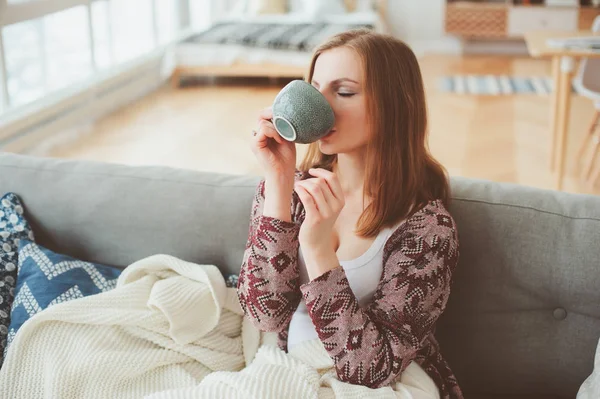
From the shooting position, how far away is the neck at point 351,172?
1369 mm

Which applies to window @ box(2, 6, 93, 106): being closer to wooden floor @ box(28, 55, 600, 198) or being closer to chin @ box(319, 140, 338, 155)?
wooden floor @ box(28, 55, 600, 198)

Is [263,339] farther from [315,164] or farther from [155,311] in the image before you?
[315,164]

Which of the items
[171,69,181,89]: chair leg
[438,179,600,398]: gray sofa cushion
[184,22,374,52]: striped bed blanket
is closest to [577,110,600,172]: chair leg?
[184,22,374,52]: striped bed blanket

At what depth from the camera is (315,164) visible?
150 cm

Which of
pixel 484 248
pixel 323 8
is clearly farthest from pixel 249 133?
pixel 484 248

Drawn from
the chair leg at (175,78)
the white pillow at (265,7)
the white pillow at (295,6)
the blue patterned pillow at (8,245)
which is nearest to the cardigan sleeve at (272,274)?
the blue patterned pillow at (8,245)

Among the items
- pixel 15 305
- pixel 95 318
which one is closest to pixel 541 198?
pixel 95 318

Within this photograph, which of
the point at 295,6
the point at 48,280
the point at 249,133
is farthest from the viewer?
the point at 295,6

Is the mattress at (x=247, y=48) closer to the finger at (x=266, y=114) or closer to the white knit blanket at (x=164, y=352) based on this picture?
the white knit blanket at (x=164, y=352)

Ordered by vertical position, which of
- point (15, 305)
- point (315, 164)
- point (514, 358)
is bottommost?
point (514, 358)

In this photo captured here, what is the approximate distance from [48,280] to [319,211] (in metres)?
0.66

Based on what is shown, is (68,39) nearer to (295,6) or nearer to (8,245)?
(295,6)

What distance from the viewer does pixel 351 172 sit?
1392 millimetres

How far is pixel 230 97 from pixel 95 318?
4.43m
